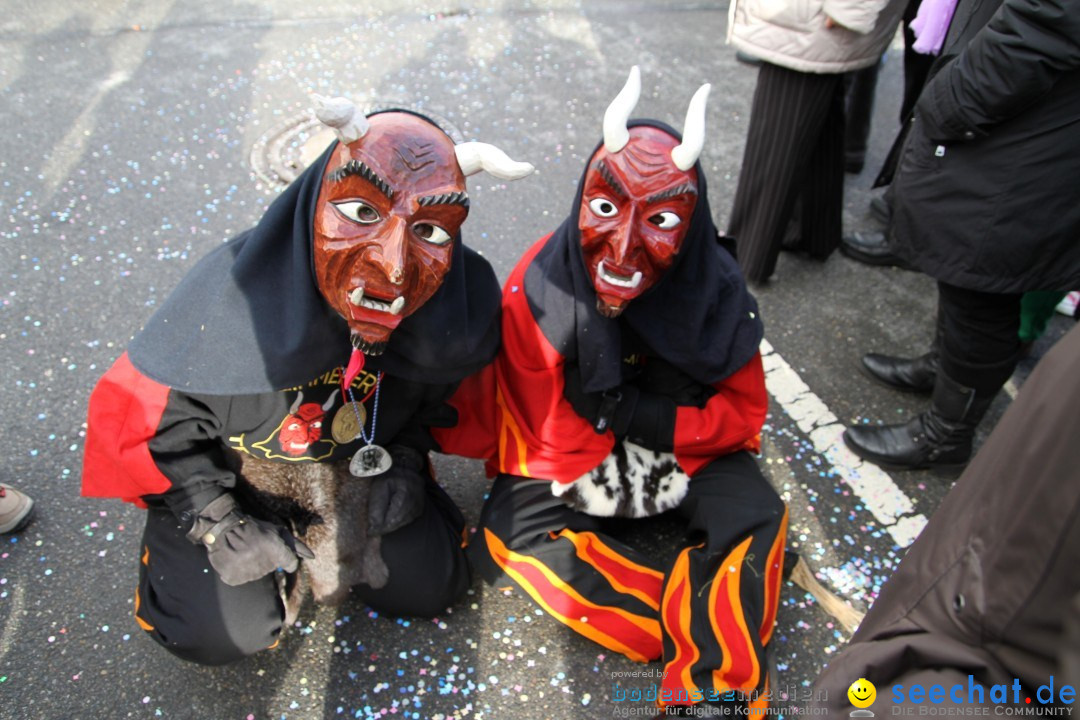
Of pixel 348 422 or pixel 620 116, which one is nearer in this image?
pixel 620 116

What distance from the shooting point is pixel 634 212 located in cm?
208

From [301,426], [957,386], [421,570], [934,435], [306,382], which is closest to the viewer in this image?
[306,382]

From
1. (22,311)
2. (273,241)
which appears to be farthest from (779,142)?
(22,311)

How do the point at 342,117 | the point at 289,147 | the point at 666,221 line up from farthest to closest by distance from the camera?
1. the point at 289,147
2. the point at 666,221
3. the point at 342,117

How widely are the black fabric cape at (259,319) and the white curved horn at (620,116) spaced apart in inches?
18.4

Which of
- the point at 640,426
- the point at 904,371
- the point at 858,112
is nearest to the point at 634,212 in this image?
the point at 640,426

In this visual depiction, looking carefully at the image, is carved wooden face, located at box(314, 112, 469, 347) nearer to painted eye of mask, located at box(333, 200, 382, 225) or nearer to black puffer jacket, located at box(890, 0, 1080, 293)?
painted eye of mask, located at box(333, 200, 382, 225)

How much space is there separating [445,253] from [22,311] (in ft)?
8.15

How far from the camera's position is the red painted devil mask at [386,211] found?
70.4 inches

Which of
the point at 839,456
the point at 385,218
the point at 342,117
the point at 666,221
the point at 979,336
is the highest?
the point at 342,117

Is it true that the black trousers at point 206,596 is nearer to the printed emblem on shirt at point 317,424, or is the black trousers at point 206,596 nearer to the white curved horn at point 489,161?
the printed emblem on shirt at point 317,424

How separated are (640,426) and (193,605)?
1.37 m

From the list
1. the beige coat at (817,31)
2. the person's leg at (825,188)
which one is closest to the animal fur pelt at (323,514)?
the beige coat at (817,31)

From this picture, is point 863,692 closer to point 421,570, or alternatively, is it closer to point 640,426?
point 640,426
